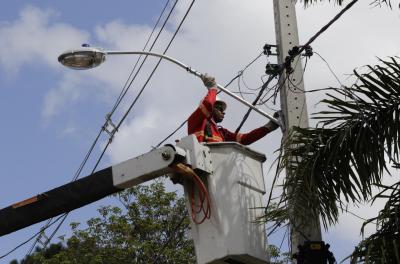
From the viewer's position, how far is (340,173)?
328 inches

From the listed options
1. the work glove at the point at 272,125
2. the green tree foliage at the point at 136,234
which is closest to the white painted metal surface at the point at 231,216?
the work glove at the point at 272,125

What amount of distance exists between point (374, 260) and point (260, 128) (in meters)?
2.86

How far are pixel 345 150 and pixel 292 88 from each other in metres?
1.74

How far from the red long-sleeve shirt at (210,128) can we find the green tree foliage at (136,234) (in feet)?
42.8

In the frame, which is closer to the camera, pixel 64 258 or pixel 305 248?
pixel 305 248

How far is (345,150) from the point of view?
8.35 m

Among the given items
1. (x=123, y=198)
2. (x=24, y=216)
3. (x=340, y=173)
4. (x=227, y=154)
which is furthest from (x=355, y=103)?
(x=123, y=198)

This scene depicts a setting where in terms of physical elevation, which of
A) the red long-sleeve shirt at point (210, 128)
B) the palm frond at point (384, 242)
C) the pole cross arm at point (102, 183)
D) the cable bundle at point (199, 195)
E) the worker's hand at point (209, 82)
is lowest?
the palm frond at point (384, 242)

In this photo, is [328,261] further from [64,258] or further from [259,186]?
[64,258]

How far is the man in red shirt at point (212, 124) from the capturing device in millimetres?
9461

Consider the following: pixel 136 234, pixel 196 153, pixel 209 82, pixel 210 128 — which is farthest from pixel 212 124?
pixel 136 234

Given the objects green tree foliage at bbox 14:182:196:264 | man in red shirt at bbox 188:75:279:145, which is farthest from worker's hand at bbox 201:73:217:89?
green tree foliage at bbox 14:182:196:264

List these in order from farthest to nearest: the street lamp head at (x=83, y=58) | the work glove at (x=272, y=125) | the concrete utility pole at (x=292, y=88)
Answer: the street lamp head at (x=83, y=58) → the work glove at (x=272, y=125) → the concrete utility pole at (x=292, y=88)

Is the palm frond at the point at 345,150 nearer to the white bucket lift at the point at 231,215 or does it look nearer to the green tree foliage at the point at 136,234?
the white bucket lift at the point at 231,215
